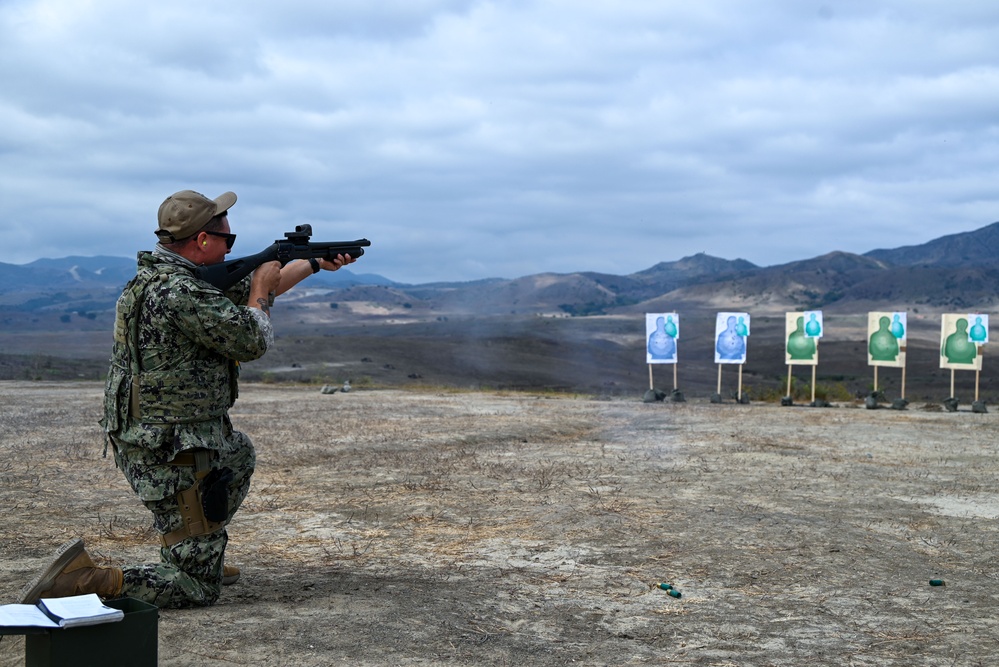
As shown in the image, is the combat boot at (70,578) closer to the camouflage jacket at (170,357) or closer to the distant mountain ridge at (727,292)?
the camouflage jacket at (170,357)

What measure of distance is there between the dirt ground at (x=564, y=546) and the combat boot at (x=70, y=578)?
362mm

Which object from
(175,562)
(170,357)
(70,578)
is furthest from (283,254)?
(70,578)

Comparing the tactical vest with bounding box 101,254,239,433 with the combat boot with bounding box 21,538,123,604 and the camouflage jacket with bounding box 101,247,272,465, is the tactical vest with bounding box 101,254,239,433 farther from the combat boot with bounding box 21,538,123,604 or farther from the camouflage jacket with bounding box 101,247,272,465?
the combat boot with bounding box 21,538,123,604

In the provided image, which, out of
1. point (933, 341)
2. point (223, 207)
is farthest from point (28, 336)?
point (223, 207)

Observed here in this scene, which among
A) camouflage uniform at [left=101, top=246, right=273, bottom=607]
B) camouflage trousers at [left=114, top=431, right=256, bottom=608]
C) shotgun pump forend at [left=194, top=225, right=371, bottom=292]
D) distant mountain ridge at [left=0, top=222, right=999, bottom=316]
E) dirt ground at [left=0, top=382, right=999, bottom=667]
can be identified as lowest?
dirt ground at [left=0, top=382, right=999, bottom=667]

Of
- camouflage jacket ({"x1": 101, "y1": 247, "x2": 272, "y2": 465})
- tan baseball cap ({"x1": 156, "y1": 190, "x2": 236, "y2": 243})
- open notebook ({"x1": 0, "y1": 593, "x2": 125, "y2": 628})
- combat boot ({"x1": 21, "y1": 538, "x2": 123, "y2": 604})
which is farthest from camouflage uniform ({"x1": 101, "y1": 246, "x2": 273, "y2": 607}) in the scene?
open notebook ({"x1": 0, "y1": 593, "x2": 125, "y2": 628})

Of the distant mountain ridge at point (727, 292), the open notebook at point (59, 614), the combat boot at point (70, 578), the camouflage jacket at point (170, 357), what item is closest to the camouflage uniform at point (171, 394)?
the camouflage jacket at point (170, 357)

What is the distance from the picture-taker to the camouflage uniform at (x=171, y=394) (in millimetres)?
4484

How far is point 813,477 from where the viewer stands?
9375 mm

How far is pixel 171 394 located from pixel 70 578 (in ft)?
3.25

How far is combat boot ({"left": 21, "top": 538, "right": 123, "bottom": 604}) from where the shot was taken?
3.68 m

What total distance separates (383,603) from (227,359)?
1.45 metres

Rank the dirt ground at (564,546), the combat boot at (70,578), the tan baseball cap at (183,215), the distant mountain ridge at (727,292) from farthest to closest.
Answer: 1. the distant mountain ridge at (727,292)
2. the tan baseball cap at (183,215)
3. the dirt ground at (564,546)
4. the combat boot at (70,578)

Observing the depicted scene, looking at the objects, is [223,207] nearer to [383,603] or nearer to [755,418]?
[383,603]
